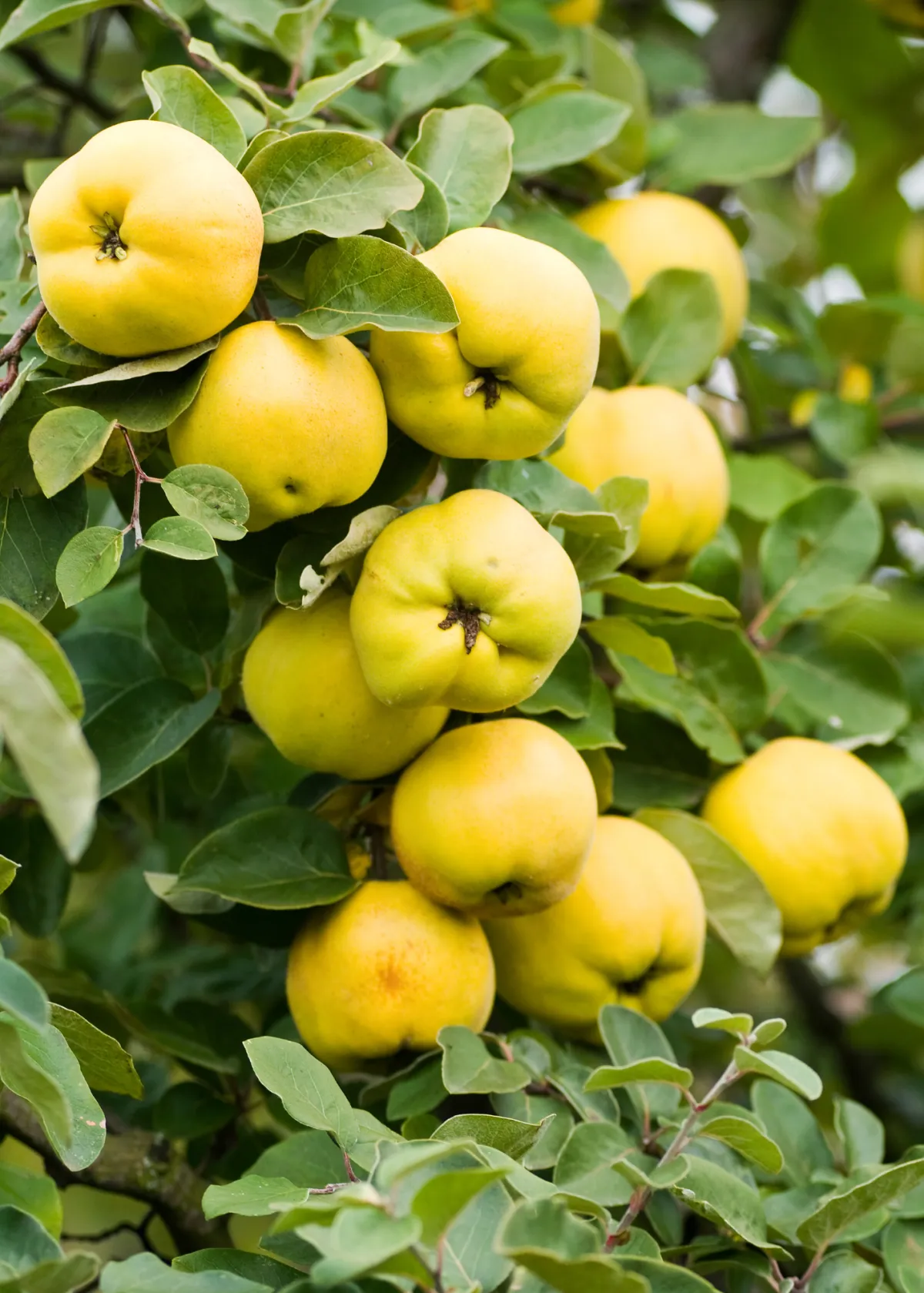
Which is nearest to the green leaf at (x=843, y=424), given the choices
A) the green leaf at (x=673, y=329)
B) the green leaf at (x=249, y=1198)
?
the green leaf at (x=673, y=329)

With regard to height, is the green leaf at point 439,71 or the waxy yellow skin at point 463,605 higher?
the green leaf at point 439,71

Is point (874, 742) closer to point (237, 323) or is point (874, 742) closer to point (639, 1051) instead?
point (639, 1051)

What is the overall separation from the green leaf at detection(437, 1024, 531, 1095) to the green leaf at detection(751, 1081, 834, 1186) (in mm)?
245

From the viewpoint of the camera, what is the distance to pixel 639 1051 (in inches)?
36.8

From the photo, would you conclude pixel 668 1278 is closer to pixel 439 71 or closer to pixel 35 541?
pixel 35 541

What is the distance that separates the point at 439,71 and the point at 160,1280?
40.5 inches

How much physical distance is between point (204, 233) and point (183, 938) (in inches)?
48.8

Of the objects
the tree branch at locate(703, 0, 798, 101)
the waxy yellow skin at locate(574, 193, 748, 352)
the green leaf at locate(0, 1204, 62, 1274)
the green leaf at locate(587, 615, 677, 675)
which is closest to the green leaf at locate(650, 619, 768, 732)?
the green leaf at locate(587, 615, 677, 675)

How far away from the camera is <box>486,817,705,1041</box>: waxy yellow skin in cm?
97

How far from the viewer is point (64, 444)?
2.53 ft

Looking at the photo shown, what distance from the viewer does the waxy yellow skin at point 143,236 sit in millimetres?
733

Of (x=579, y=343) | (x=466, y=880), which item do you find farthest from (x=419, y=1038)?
(x=579, y=343)

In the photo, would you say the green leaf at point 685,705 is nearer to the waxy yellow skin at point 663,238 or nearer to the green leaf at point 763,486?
the green leaf at point 763,486

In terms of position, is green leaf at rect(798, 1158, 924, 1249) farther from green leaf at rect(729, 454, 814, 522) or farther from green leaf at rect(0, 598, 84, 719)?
green leaf at rect(729, 454, 814, 522)
